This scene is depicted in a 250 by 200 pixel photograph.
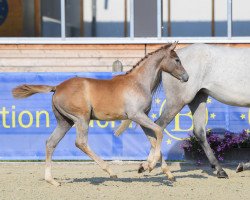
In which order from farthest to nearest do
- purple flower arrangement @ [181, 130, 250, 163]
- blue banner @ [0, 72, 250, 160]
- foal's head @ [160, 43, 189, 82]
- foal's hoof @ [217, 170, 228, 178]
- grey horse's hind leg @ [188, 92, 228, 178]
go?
blue banner @ [0, 72, 250, 160] → purple flower arrangement @ [181, 130, 250, 163] → grey horse's hind leg @ [188, 92, 228, 178] → foal's hoof @ [217, 170, 228, 178] → foal's head @ [160, 43, 189, 82]

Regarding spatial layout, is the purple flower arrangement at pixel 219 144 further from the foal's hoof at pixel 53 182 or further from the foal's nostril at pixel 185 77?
the foal's hoof at pixel 53 182

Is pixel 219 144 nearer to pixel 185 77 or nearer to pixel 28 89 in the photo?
pixel 185 77

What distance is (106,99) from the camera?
37.0ft

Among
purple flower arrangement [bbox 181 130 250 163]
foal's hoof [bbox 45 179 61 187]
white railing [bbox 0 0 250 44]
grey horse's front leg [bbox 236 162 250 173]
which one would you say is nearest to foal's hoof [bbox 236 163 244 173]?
grey horse's front leg [bbox 236 162 250 173]

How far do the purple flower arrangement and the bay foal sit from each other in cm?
261

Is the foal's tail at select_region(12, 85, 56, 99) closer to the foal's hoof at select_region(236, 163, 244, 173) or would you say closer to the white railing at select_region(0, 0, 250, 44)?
the foal's hoof at select_region(236, 163, 244, 173)

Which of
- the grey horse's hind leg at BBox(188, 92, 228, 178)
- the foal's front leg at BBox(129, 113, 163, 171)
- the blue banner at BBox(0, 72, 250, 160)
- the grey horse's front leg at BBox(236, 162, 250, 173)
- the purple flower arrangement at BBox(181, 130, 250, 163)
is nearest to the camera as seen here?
the foal's front leg at BBox(129, 113, 163, 171)

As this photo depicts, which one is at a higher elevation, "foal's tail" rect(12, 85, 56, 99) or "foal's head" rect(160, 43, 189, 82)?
"foal's head" rect(160, 43, 189, 82)

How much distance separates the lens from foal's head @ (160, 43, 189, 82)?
11617mm

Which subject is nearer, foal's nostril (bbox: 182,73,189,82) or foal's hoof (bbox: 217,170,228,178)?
foal's nostril (bbox: 182,73,189,82)

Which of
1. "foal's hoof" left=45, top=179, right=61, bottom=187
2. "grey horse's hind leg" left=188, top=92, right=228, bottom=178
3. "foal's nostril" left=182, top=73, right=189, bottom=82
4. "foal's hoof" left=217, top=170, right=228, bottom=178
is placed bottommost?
"foal's hoof" left=217, top=170, right=228, bottom=178

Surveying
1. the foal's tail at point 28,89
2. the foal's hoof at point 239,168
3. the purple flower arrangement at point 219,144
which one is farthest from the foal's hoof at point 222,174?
the foal's tail at point 28,89

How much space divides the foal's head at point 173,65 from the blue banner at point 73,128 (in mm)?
2921

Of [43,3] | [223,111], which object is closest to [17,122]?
[223,111]
